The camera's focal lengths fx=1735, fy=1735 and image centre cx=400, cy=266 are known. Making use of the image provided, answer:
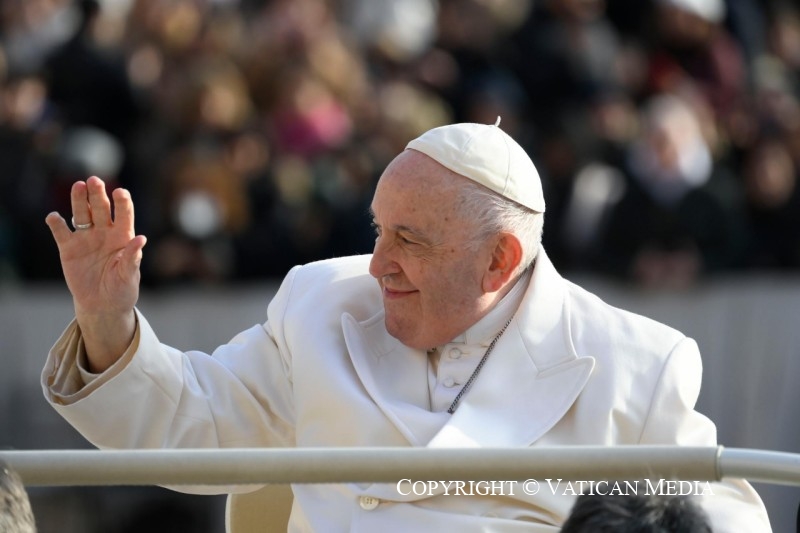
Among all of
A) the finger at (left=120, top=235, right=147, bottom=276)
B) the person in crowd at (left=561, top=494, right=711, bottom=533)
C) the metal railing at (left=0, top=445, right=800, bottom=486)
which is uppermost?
the finger at (left=120, top=235, right=147, bottom=276)

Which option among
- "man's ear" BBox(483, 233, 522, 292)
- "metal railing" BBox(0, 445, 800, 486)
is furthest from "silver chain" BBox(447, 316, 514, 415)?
"metal railing" BBox(0, 445, 800, 486)

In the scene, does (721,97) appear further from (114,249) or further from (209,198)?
(114,249)

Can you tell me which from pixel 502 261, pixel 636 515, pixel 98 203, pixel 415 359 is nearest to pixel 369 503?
pixel 415 359

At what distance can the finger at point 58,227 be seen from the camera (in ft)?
12.9

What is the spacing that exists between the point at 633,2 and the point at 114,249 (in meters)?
6.09

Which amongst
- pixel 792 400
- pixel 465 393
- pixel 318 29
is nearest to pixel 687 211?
pixel 792 400

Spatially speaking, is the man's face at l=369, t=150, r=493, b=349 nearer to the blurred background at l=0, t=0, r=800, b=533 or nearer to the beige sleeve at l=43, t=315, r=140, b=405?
the beige sleeve at l=43, t=315, r=140, b=405

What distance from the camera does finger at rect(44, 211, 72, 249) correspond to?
3932 millimetres

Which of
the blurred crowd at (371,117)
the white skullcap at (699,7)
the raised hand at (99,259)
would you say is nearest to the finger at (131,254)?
the raised hand at (99,259)

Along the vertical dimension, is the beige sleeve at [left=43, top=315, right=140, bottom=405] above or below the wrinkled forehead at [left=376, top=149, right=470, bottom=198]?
below

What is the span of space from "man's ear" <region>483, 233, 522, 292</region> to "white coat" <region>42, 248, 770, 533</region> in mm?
76

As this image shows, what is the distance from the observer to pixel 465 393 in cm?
431

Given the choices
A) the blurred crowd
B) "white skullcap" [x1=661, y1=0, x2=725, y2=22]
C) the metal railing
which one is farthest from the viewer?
"white skullcap" [x1=661, y1=0, x2=725, y2=22]

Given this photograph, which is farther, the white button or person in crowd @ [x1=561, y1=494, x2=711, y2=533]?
the white button
